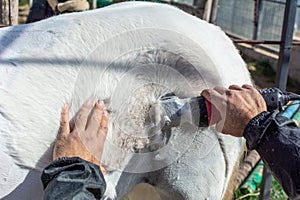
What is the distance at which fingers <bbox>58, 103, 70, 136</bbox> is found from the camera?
4.17ft

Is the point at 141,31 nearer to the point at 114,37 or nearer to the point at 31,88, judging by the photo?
the point at 114,37

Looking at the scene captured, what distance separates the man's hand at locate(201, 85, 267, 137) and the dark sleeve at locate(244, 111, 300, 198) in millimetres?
36

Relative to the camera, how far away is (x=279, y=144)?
1.15m

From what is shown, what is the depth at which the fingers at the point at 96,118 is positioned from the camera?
1.29 metres

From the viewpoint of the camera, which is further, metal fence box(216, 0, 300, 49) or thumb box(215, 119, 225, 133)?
metal fence box(216, 0, 300, 49)

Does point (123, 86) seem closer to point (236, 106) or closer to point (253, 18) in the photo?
point (236, 106)

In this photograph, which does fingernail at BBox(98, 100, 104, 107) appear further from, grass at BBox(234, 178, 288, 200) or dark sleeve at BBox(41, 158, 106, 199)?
grass at BBox(234, 178, 288, 200)

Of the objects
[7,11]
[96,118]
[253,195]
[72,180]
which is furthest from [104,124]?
[7,11]

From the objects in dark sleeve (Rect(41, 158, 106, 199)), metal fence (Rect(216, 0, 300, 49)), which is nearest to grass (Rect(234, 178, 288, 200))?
dark sleeve (Rect(41, 158, 106, 199))

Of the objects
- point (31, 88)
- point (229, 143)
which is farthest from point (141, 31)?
point (229, 143)

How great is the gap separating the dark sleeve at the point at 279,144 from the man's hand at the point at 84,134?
39 cm

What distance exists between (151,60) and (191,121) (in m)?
0.22

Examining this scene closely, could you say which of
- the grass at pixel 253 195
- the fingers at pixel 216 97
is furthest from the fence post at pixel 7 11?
the fingers at pixel 216 97

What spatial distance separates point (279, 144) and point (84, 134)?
1.64 ft
